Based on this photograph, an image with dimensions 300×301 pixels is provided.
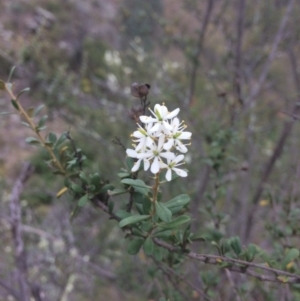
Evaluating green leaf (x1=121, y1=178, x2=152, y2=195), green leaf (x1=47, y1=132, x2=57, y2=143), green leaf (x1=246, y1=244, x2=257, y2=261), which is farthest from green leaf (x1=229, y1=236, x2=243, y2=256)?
green leaf (x1=47, y1=132, x2=57, y2=143)

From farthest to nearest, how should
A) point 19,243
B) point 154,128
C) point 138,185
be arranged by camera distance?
point 19,243 < point 138,185 < point 154,128

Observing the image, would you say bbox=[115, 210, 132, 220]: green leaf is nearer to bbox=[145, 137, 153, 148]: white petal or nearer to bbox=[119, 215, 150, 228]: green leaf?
bbox=[119, 215, 150, 228]: green leaf

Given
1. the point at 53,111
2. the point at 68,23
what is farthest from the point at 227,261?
the point at 68,23

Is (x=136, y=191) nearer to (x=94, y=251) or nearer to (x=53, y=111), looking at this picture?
(x=53, y=111)

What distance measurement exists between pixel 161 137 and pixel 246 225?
1.57 metres

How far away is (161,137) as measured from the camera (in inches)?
28.8

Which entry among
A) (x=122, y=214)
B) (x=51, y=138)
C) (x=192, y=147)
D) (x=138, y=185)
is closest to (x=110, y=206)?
(x=122, y=214)

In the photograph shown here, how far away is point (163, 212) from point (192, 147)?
7.57ft

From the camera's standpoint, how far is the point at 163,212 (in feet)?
2.57

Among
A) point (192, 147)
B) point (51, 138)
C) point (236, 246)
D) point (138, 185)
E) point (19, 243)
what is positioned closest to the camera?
point (138, 185)

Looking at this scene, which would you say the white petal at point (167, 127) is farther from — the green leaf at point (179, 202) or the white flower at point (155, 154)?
the green leaf at point (179, 202)

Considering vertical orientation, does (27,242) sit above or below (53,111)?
below

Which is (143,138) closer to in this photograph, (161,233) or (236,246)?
(161,233)

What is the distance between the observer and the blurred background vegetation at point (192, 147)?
1.66 m
